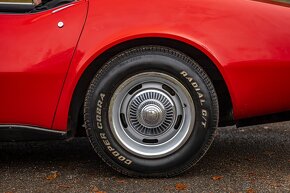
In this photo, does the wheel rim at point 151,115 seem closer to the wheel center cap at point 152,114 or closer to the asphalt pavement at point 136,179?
the wheel center cap at point 152,114

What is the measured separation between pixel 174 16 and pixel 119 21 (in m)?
0.34

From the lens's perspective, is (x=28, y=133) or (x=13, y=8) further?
(x=13, y=8)

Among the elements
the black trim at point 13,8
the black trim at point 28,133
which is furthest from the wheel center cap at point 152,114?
the black trim at point 13,8

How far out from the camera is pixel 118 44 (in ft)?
12.3

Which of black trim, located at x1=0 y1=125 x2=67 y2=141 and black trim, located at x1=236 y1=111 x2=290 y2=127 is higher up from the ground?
black trim, located at x1=0 y1=125 x2=67 y2=141

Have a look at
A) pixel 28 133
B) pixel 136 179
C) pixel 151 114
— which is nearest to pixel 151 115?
pixel 151 114

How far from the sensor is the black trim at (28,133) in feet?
12.5

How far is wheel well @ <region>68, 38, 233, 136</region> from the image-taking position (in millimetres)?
3791

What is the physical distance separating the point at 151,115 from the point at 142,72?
0.28m

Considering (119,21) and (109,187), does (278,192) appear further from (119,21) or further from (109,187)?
(119,21)

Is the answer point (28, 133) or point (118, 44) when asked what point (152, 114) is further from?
point (28, 133)

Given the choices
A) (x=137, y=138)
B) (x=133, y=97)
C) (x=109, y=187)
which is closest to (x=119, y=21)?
(x=133, y=97)

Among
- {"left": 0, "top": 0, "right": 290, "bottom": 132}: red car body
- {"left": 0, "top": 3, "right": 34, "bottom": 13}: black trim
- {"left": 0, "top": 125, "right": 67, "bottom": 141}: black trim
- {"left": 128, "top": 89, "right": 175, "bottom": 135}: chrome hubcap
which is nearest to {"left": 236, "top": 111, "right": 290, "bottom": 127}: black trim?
{"left": 0, "top": 0, "right": 290, "bottom": 132}: red car body

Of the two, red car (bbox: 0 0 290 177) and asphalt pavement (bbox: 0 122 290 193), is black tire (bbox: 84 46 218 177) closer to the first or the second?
red car (bbox: 0 0 290 177)
